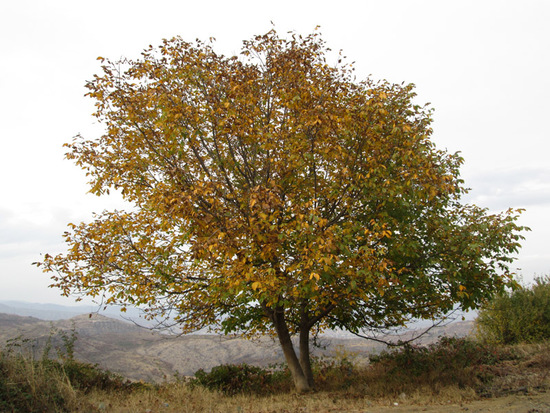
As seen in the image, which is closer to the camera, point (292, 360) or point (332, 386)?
point (292, 360)

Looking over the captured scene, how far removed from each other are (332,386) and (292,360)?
1778 millimetres

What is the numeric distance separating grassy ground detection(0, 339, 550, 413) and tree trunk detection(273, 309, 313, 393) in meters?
0.51

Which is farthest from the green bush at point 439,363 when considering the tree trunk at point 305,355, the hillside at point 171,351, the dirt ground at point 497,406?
the hillside at point 171,351

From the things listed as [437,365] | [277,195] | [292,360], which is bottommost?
[437,365]

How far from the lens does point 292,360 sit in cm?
1137

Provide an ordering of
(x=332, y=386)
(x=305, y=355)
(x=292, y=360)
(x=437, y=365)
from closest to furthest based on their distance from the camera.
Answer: (x=292, y=360)
(x=437, y=365)
(x=332, y=386)
(x=305, y=355)

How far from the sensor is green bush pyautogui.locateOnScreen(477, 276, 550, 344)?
16.0 metres

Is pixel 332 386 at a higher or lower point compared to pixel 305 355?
lower

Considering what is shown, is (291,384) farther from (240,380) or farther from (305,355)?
(240,380)

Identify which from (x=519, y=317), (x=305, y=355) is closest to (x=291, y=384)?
(x=305, y=355)

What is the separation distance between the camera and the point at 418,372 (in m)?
11.7

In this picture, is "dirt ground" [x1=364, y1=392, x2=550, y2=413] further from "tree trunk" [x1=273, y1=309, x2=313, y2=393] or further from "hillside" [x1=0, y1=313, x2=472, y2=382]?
"hillside" [x1=0, y1=313, x2=472, y2=382]

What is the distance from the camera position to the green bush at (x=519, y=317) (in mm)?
15984

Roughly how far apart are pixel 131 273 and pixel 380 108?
23.2 feet
